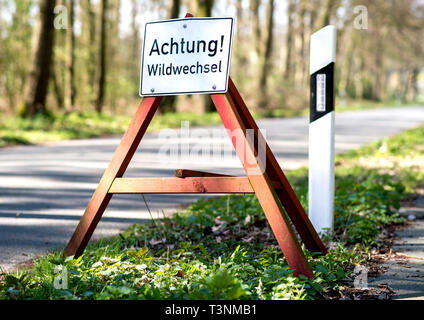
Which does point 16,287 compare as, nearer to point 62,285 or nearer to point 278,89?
point 62,285

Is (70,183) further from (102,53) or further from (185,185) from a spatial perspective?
Answer: (102,53)

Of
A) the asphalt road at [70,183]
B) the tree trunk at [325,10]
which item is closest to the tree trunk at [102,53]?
the asphalt road at [70,183]

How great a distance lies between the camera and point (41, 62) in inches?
630

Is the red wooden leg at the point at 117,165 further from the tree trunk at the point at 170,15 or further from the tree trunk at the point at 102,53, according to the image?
the tree trunk at the point at 102,53

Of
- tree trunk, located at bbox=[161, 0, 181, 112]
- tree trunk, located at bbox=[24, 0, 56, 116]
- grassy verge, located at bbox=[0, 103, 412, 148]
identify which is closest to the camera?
grassy verge, located at bbox=[0, 103, 412, 148]

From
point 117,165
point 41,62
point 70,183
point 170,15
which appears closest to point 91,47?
point 170,15

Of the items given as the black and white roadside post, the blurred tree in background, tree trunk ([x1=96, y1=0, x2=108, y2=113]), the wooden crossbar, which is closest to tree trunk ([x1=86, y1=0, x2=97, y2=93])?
the blurred tree in background

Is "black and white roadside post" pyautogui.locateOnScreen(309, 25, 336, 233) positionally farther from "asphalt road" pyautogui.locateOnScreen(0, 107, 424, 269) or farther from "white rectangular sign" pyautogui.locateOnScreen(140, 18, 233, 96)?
"white rectangular sign" pyautogui.locateOnScreen(140, 18, 233, 96)

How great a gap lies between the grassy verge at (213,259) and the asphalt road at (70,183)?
0.56 m

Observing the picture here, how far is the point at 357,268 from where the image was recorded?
3.48 meters

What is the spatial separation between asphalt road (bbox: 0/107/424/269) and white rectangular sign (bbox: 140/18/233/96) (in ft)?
3.65

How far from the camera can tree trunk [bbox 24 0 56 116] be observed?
15.8 m

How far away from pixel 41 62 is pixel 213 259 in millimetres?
13821

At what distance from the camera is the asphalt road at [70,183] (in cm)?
466
